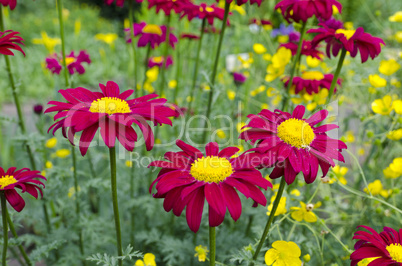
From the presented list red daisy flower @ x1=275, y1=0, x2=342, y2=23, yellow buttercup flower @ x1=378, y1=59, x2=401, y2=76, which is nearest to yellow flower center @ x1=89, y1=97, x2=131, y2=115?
red daisy flower @ x1=275, y1=0, x2=342, y2=23

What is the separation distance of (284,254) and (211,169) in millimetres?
280

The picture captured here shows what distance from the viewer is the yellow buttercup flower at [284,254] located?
749mm

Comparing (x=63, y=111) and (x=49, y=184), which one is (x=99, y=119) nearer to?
(x=63, y=111)

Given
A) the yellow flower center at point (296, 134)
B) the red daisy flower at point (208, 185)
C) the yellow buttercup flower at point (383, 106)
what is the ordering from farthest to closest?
1. the yellow buttercup flower at point (383, 106)
2. the yellow flower center at point (296, 134)
3. the red daisy flower at point (208, 185)

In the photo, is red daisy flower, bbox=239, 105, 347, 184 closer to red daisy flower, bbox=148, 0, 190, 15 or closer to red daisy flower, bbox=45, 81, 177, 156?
red daisy flower, bbox=45, 81, 177, 156

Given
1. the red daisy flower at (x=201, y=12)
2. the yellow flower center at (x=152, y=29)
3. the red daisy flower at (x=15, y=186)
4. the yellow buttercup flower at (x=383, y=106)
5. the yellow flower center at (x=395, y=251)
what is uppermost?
the red daisy flower at (x=201, y=12)

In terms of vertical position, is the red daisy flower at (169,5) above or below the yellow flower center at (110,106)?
above

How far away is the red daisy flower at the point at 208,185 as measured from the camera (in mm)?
604

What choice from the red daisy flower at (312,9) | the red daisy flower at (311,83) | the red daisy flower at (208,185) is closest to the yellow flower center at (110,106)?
the red daisy flower at (208,185)

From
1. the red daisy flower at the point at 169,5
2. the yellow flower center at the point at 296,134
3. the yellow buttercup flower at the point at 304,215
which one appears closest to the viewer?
the yellow flower center at the point at 296,134

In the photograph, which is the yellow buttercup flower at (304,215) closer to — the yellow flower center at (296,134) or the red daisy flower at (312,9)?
the yellow flower center at (296,134)

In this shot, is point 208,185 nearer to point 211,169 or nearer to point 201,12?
point 211,169

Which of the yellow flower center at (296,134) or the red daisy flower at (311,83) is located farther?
the red daisy flower at (311,83)

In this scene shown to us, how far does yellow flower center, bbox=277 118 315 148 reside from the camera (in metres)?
0.70
